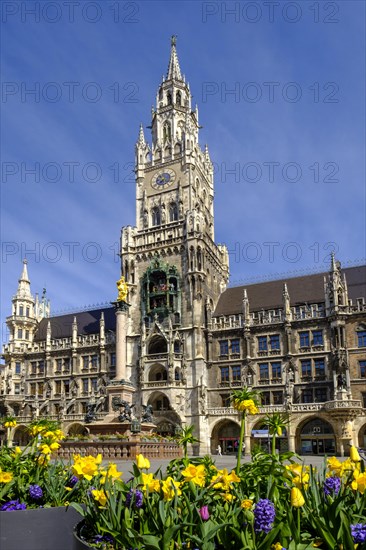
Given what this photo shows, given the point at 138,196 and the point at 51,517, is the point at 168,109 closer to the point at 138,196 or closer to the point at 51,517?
the point at 138,196

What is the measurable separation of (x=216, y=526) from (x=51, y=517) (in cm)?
316

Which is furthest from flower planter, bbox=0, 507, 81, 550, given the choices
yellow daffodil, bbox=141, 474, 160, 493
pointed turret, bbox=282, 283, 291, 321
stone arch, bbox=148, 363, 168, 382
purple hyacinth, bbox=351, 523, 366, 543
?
stone arch, bbox=148, 363, 168, 382

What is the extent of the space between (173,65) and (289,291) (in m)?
35.8

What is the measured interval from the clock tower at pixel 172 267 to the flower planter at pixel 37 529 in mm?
43468

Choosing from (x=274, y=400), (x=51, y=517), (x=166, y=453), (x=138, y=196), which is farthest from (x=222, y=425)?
(x=51, y=517)

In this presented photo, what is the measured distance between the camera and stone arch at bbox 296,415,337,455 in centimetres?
4597

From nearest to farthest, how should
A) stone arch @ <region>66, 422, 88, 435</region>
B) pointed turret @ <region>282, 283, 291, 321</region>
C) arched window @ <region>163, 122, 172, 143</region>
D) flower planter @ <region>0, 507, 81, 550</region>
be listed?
flower planter @ <region>0, 507, 81, 550</region> < pointed turret @ <region>282, 283, 291, 321</region> < stone arch @ <region>66, 422, 88, 435</region> < arched window @ <region>163, 122, 172, 143</region>

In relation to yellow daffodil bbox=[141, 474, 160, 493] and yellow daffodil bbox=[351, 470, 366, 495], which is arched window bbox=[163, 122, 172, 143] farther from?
yellow daffodil bbox=[351, 470, 366, 495]

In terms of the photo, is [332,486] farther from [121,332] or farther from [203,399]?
[203,399]

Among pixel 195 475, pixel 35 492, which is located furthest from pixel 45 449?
pixel 195 475

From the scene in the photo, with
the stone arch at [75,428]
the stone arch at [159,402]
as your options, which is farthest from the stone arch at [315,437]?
the stone arch at [75,428]

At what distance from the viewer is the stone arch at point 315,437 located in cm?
4597

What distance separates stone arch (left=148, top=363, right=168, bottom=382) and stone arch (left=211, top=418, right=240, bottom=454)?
711 centimetres

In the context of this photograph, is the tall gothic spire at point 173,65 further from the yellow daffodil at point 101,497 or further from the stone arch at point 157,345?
the yellow daffodil at point 101,497
